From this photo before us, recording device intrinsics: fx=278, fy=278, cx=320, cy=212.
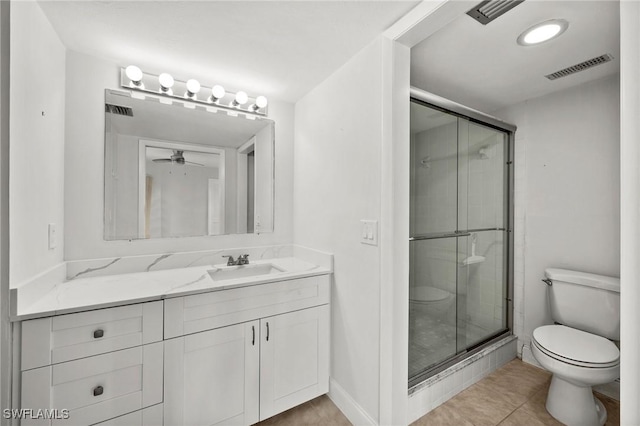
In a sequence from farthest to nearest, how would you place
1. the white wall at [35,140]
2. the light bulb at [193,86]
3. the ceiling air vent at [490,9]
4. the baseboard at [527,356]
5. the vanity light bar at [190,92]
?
the baseboard at [527,356], the light bulb at [193,86], the vanity light bar at [190,92], the ceiling air vent at [490,9], the white wall at [35,140]

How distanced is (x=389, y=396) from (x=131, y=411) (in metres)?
1.22

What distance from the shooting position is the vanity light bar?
1711mm

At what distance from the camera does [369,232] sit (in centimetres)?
153

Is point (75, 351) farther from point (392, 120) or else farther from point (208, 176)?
point (392, 120)

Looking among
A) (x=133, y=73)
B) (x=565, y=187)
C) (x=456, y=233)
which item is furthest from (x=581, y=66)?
(x=133, y=73)

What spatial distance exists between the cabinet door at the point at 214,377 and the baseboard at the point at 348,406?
1.67 ft

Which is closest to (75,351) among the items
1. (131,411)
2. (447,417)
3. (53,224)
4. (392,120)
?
(131,411)

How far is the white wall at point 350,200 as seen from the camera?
4.93 feet

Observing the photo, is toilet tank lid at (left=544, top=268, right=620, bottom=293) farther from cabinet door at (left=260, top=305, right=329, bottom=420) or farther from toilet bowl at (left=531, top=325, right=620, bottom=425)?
cabinet door at (left=260, top=305, right=329, bottom=420)

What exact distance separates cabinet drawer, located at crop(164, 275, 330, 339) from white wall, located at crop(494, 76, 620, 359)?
5.87 feet

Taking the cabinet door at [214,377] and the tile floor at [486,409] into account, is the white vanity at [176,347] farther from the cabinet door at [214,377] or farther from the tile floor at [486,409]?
the tile floor at [486,409]

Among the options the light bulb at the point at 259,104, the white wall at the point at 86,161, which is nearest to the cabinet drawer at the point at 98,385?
the white wall at the point at 86,161

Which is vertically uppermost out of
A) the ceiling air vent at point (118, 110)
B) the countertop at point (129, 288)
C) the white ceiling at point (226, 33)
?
the white ceiling at point (226, 33)
